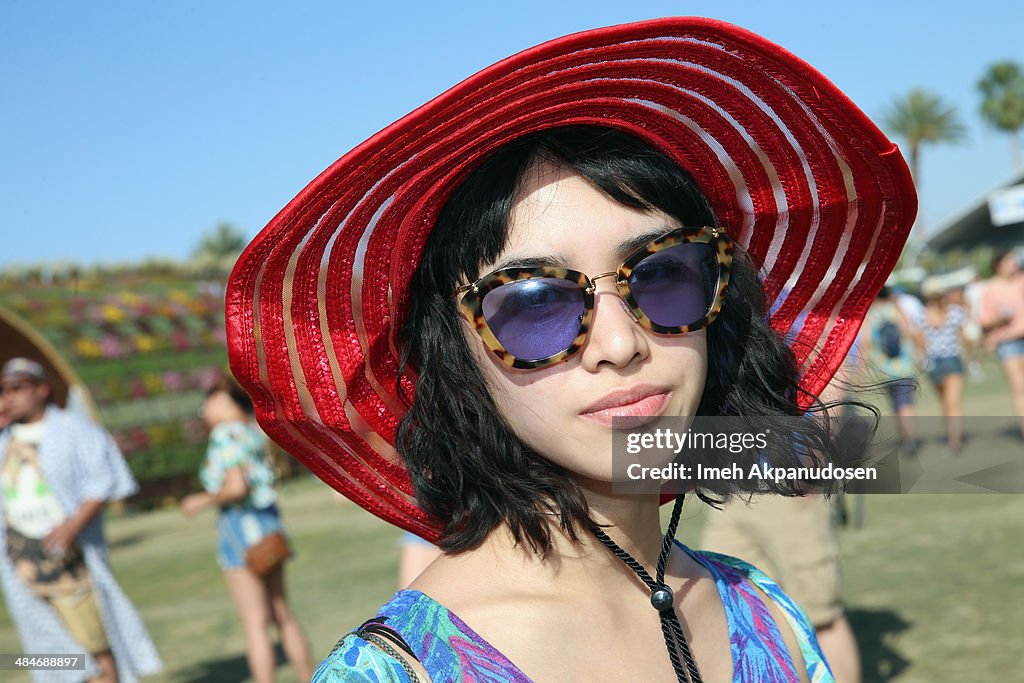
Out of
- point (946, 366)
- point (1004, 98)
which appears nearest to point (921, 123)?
point (1004, 98)

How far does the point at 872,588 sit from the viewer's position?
668 cm

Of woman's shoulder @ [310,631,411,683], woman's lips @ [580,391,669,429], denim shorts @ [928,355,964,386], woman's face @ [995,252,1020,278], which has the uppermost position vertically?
woman's face @ [995,252,1020,278]

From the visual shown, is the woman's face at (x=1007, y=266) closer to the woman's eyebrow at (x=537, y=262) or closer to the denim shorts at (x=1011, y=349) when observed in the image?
the denim shorts at (x=1011, y=349)

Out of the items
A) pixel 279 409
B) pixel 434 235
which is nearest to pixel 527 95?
pixel 434 235

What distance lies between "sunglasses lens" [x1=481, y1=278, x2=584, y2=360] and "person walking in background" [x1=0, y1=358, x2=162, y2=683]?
4.75 m

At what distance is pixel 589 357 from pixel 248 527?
4.56 meters

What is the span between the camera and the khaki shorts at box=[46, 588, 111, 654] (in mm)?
5469

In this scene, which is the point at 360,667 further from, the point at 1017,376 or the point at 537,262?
the point at 1017,376

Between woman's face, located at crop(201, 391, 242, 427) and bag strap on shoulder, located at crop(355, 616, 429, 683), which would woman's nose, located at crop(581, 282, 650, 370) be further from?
woman's face, located at crop(201, 391, 242, 427)

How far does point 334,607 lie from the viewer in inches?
300

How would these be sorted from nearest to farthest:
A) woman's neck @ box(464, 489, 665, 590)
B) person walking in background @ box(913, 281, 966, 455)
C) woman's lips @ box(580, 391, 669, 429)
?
woman's lips @ box(580, 391, 669, 429), woman's neck @ box(464, 489, 665, 590), person walking in background @ box(913, 281, 966, 455)

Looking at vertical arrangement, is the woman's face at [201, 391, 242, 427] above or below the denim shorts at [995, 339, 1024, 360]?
above

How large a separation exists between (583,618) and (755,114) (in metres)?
0.91

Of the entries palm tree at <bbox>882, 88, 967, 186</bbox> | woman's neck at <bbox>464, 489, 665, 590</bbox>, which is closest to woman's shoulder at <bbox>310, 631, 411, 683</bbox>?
woman's neck at <bbox>464, 489, 665, 590</bbox>
